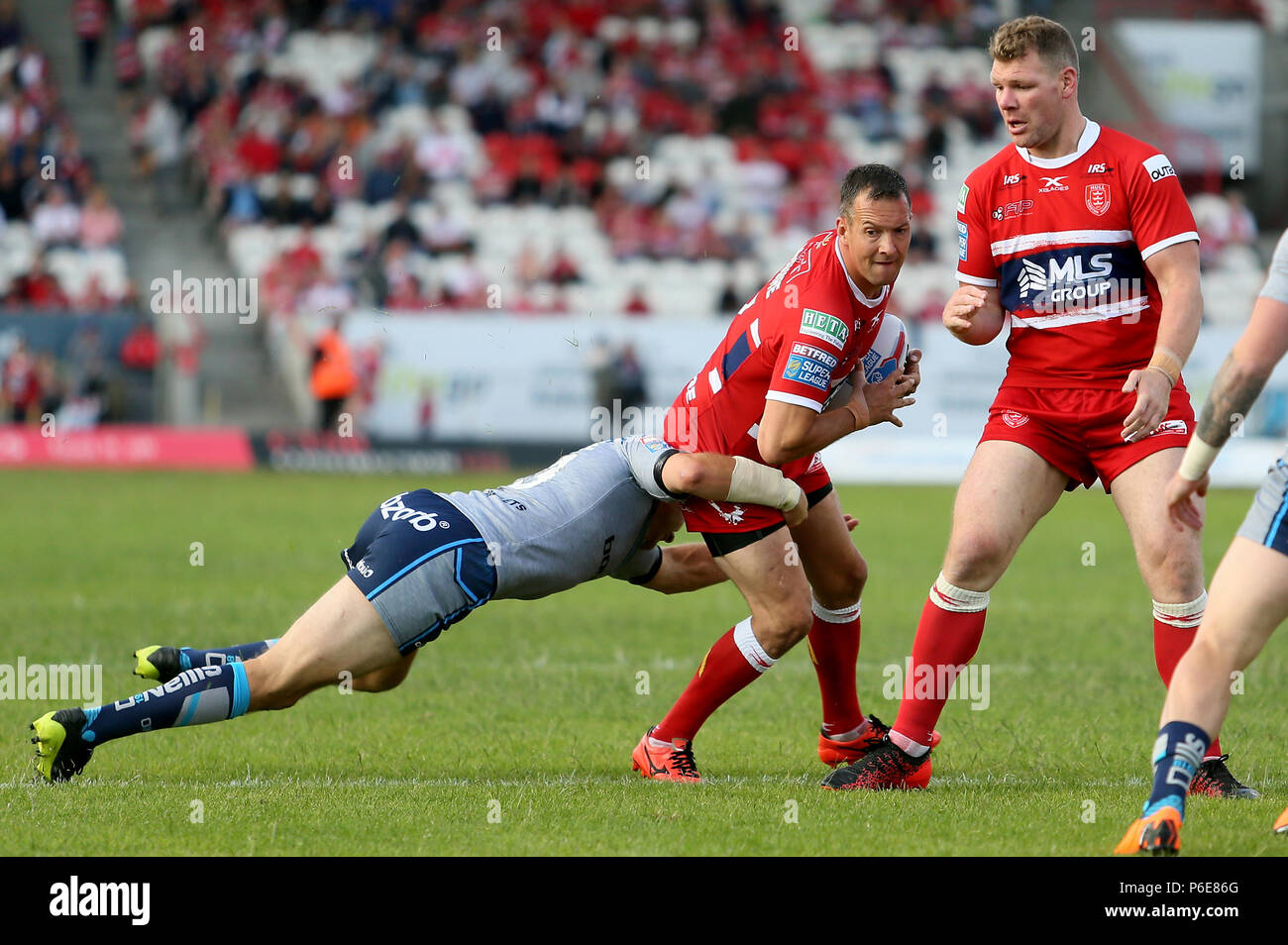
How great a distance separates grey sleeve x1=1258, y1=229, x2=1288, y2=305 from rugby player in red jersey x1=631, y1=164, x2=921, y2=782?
155 cm

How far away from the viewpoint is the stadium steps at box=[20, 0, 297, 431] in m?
23.7

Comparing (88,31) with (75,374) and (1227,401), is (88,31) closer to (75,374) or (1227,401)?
(75,374)

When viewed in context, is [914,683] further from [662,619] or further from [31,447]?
[31,447]

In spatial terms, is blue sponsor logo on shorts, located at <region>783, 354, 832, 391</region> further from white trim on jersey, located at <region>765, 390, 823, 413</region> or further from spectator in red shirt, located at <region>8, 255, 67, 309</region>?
spectator in red shirt, located at <region>8, 255, 67, 309</region>

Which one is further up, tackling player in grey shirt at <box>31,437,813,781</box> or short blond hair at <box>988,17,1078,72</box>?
short blond hair at <box>988,17,1078,72</box>

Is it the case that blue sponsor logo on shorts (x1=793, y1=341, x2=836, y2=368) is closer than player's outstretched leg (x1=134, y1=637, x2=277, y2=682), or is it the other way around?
blue sponsor logo on shorts (x1=793, y1=341, x2=836, y2=368)

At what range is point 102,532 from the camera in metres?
15.0

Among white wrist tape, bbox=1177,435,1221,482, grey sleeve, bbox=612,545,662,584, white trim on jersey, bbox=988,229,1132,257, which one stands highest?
white trim on jersey, bbox=988,229,1132,257

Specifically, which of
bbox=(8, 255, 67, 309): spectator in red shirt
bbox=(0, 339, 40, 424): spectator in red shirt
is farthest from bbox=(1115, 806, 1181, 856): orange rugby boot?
bbox=(8, 255, 67, 309): spectator in red shirt

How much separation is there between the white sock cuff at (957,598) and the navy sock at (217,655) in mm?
2531

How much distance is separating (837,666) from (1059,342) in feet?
5.39

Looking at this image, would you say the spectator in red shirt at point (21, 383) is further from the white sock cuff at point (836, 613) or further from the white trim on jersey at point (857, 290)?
the white trim on jersey at point (857, 290)

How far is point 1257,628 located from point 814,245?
2.37 meters

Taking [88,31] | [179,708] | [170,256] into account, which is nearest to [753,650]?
[179,708]
